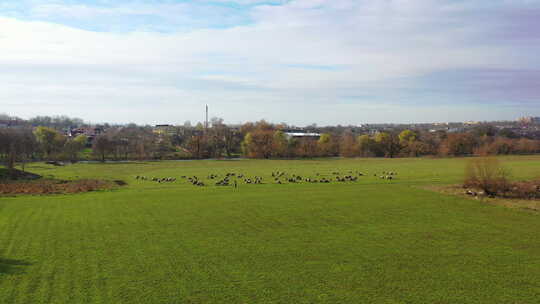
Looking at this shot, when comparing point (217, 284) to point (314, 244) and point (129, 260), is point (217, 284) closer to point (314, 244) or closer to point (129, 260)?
point (129, 260)

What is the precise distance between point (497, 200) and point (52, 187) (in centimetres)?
4763

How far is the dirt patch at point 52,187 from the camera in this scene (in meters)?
44.7

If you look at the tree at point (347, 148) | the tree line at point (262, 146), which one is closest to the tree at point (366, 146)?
the tree line at point (262, 146)

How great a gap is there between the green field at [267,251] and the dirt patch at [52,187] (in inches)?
231

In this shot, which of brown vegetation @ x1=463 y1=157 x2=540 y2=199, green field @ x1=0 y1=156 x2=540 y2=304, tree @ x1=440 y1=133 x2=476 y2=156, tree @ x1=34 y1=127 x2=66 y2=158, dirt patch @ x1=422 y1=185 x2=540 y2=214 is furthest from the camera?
tree @ x1=440 y1=133 x2=476 y2=156

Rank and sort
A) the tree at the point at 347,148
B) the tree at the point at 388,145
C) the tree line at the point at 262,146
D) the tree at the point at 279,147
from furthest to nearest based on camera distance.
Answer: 1. the tree at the point at 388,145
2. the tree at the point at 347,148
3. the tree at the point at 279,147
4. the tree line at the point at 262,146

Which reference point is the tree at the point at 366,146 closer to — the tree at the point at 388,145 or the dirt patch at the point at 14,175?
the tree at the point at 388,145

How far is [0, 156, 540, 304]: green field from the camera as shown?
54.9 feet

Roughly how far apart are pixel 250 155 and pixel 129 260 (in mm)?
95022

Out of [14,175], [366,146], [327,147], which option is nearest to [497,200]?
[14,175]

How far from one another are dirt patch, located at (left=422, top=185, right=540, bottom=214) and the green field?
67.2 inches

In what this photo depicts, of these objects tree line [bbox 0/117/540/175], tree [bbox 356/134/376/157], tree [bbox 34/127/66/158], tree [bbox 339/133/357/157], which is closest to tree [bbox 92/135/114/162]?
tree line [bbox 0/117/540/175]

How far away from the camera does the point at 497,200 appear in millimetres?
40000

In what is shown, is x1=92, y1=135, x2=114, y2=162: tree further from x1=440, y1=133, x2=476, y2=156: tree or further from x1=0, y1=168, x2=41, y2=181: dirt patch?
x1=440, y1=133, x2=476, y2=156: tree
